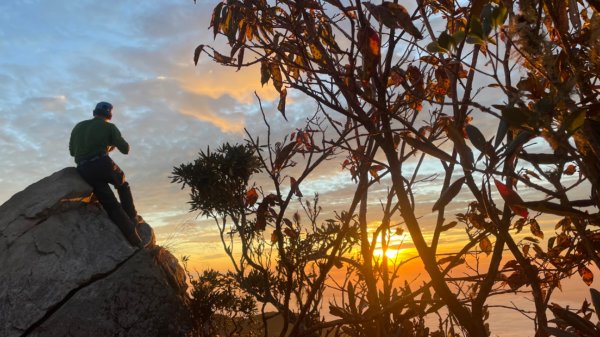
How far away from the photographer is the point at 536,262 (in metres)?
3.30

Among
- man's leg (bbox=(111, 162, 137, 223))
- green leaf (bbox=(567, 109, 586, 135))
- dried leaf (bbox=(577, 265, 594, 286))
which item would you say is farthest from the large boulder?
green leaf (bbox=(567, 109, 586, 135))

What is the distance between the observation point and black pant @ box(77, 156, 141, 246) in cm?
751

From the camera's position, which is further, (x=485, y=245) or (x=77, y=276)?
(x=77, y=276)

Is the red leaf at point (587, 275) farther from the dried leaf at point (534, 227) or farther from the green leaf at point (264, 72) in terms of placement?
the green leaf at point (264, 72)

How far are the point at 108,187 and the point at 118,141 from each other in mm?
699

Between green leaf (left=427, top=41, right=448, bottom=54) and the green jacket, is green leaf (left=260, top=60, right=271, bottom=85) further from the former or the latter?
the green jacket

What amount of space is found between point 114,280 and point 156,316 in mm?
681

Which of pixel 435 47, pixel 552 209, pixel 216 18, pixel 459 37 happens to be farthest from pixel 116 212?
pixel 552 209

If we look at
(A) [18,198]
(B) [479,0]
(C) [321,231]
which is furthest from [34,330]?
(B) [479,0]

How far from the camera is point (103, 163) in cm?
765

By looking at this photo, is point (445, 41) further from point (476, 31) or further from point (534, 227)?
point (534, 227)

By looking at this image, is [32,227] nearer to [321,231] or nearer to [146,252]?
[146,252]

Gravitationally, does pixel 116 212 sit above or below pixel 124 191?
below

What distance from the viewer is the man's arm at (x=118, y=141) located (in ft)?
25.8
